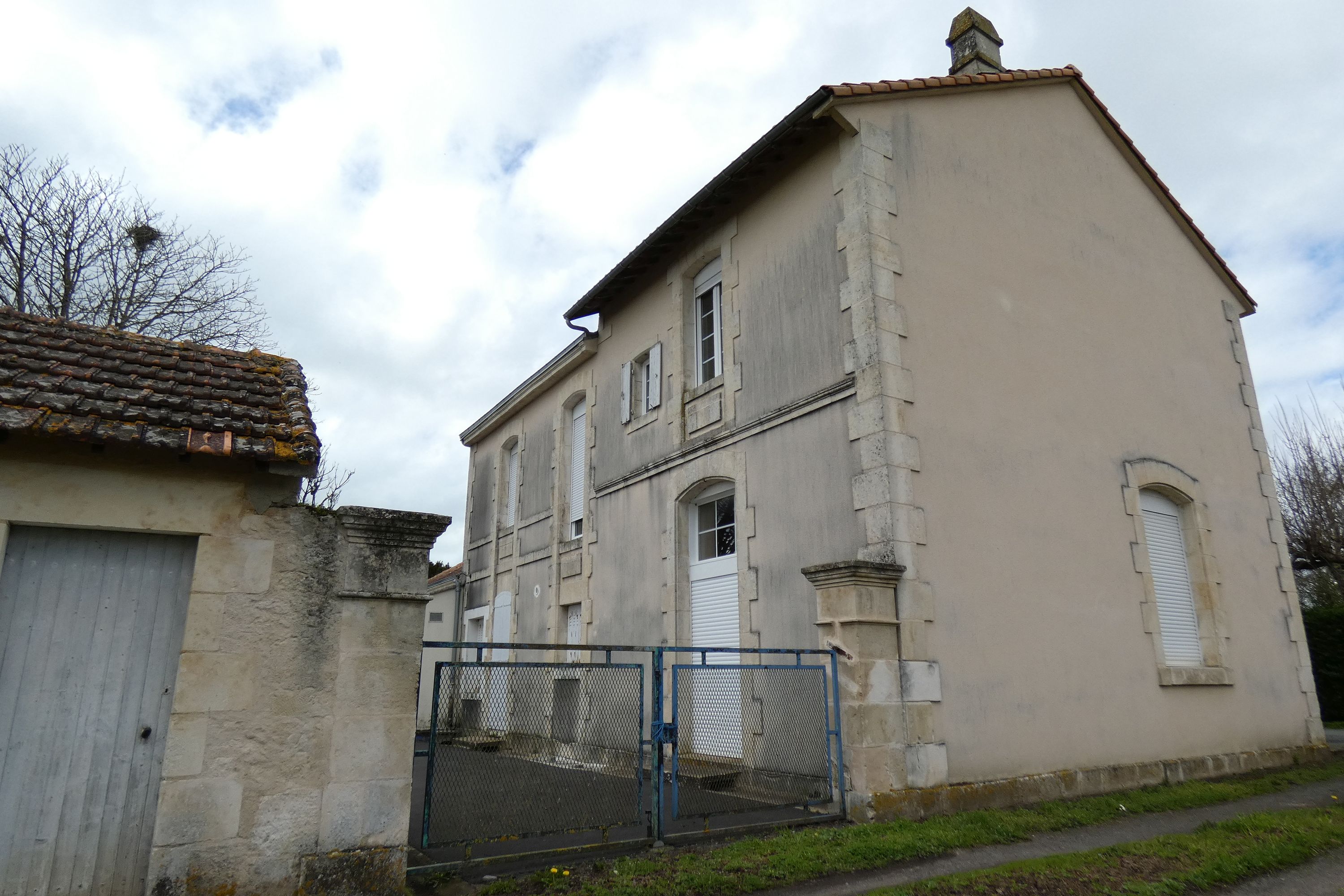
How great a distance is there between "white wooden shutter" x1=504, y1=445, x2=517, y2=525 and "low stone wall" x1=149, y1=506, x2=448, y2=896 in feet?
35.0

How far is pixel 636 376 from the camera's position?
462 inches

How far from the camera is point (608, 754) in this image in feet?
20.6

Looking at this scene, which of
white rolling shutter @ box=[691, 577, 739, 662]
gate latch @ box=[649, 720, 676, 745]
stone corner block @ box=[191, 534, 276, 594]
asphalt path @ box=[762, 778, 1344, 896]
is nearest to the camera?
stone corner block @ box=[191, 534, 276, 594]

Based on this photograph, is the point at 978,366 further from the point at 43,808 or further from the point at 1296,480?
the point at 1296,480

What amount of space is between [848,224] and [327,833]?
257 inches

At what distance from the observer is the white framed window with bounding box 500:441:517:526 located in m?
15.5

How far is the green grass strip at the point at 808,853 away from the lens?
4.73 metres

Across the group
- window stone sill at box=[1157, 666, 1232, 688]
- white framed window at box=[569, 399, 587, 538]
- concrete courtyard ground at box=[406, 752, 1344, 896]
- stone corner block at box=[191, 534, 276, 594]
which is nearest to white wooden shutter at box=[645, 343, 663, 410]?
white framed window at box=[569, 399, 587, 538]

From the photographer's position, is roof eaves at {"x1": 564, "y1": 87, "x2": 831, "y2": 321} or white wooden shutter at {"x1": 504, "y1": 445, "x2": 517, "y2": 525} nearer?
roof eaves at {"x1": 564, "y1": 87, "x2": 831, "y2": 321}

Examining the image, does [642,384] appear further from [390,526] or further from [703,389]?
[390,526]

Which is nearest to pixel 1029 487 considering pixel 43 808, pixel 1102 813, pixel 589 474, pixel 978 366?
pixel 978 366

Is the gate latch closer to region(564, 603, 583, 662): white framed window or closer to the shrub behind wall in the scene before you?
region(564, 603, 583, 662): white framed window

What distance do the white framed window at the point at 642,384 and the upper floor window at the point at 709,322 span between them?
0.67 m

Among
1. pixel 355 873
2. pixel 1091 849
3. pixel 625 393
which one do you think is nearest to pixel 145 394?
pixel 355 873
